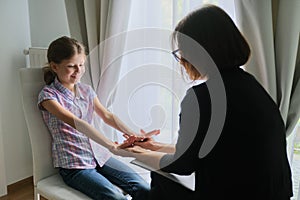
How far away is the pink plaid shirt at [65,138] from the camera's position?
1207mm

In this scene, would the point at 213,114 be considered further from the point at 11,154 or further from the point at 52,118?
the point at 11,154

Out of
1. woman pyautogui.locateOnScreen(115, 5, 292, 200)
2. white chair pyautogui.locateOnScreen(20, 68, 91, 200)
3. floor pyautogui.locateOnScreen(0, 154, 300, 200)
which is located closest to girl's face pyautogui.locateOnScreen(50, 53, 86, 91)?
white chair pyautogui.locateOnScreen(20, 68, 91, 200)

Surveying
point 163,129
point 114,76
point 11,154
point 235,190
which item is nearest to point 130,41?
point 114,76

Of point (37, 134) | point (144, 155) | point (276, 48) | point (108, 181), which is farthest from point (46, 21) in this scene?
point (276, 48)

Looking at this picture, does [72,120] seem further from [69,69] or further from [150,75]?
[150,75]

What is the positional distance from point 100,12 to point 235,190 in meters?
1.19

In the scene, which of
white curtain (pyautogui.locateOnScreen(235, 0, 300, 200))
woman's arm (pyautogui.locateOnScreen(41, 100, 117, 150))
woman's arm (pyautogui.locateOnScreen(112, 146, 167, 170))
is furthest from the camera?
woman's arm (pyautogui.locateOnScreen(41, 100, 117, 150))

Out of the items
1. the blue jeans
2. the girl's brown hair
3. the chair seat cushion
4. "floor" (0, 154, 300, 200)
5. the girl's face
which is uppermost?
the girl's brown hair

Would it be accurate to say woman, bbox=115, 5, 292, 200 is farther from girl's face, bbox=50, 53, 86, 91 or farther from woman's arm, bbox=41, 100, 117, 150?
girl's face, bbox=50, 53, 86, 91

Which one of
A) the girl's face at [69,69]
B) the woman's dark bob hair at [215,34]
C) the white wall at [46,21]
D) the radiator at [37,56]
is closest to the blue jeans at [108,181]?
the girl's face at [69,69]

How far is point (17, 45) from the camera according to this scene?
6.39 ft

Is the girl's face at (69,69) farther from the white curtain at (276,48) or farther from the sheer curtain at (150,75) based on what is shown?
the white curtain at (276,48)

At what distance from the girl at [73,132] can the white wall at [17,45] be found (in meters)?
0.78

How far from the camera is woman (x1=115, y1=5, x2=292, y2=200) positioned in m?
0.75
